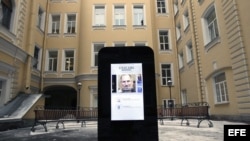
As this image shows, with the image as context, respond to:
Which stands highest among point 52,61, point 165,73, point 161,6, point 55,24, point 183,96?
point 161,6

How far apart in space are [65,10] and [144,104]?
2254 centimetres

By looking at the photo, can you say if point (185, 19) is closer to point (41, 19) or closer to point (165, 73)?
point (165, 73)

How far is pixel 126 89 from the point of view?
308 cm

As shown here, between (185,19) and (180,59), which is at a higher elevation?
(185,19)

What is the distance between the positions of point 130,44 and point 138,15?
11.0 ft

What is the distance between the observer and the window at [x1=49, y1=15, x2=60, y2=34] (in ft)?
76.0

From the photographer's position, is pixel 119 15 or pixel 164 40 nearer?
pixel 119 15

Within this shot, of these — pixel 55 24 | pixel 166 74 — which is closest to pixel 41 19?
pixel 55 24

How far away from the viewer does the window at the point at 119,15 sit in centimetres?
2294

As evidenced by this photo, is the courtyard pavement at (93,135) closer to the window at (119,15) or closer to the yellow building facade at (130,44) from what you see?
the yellow building facade at (130,44)

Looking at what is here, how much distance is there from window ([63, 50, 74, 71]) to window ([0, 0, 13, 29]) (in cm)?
812

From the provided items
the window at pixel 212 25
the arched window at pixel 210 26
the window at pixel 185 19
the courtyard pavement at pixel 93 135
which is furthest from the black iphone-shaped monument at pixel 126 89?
the window at pixel 185 19

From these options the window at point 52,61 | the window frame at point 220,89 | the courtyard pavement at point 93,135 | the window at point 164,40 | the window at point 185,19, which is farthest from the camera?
the window at point 164,40

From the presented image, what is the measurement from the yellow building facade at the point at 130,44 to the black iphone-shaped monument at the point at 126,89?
9.76m
